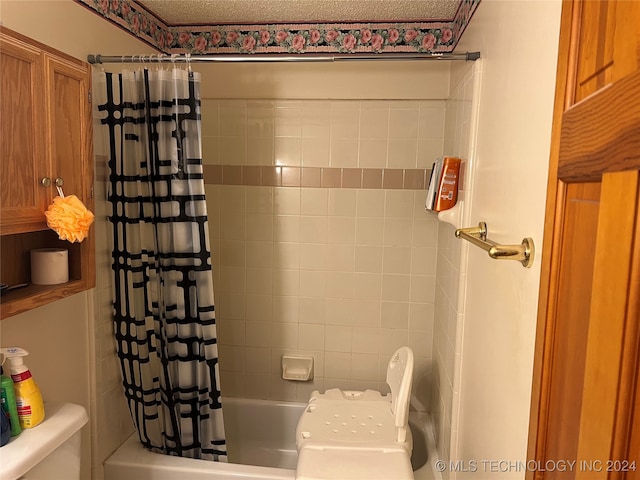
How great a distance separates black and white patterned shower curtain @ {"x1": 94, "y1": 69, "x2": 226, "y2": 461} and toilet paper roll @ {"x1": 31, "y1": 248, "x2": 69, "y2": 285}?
0.40 metres

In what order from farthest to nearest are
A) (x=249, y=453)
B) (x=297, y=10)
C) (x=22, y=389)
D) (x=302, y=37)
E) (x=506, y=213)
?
(x=249, y=453) → (x=302, y=37) → (x=297, y=10) → (x=22, y=389) → (x=506, y=213)

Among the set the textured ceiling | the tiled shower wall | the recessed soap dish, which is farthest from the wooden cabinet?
the recessed soap dish

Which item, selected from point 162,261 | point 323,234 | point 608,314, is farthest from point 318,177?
point 608,314

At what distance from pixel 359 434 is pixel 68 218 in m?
1.32

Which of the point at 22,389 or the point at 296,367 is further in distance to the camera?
the point at 296,367

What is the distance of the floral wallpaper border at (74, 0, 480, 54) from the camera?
2.15 m

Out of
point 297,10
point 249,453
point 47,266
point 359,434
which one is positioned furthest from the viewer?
point 249,453

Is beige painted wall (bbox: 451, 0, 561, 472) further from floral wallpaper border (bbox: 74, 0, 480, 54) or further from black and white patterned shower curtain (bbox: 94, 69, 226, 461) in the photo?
black and white patterned shower curtain (bbox: 94, 69, 226, 461)

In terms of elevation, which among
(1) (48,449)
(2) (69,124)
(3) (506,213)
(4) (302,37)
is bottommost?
(1) (48,449)

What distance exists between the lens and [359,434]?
178cm

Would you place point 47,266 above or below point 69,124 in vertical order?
below

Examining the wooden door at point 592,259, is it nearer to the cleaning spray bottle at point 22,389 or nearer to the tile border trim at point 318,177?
the cleaning spray bottle at point 22,389

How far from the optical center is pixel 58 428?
1249 millimetres

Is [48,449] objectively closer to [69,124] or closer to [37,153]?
[37,153]
